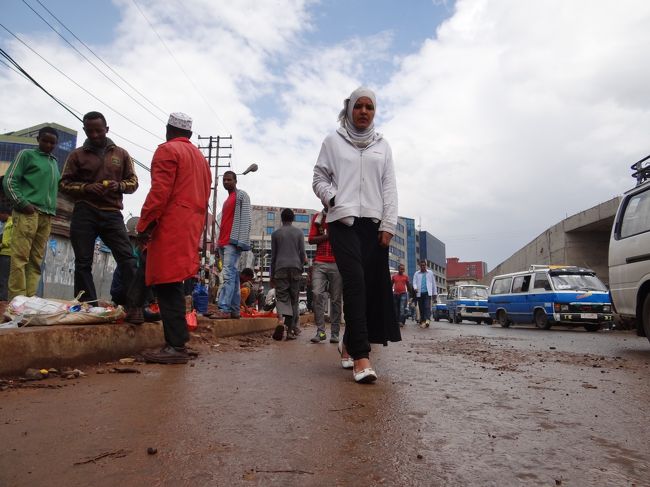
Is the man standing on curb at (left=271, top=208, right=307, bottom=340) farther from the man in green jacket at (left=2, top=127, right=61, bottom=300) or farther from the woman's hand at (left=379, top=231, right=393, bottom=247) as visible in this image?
the woman's hand at (left=379, top=231, right=393, bottom=247)

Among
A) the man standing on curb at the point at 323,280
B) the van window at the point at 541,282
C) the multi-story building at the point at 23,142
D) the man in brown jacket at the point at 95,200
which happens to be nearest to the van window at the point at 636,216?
the man standing on curb at the point at 323,280

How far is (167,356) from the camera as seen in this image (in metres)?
3.39

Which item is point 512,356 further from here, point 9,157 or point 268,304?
point 9,157

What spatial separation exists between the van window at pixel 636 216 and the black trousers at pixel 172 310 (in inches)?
199

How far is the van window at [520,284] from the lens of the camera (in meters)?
13.2

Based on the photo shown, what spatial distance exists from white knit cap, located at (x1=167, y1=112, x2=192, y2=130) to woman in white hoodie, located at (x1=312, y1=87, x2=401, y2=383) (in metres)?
1.25

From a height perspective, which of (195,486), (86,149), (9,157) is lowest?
(195,486)

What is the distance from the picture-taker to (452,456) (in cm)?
152

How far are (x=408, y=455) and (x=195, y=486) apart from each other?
0.67 m

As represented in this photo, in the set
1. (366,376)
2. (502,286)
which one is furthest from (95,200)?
(502,286)

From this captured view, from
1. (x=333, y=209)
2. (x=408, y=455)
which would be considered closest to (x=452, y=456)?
(x=408, y=455)

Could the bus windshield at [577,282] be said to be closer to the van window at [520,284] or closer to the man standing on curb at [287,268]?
the van window at [520,284]

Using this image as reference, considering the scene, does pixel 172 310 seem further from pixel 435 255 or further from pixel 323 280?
pixel 435 255

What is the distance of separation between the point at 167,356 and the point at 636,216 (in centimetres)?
542
